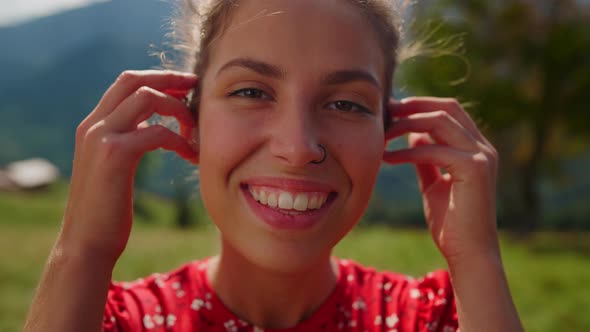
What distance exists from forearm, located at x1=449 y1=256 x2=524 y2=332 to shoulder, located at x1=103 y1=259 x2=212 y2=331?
94 cm

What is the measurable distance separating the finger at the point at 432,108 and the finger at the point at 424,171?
11 cm

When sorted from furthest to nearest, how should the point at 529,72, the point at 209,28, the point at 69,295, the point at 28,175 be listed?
the point at 28,175 < the point at 529,72 < the point at 209,28 < the point at 69,295

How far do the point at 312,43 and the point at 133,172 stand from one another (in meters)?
0.71

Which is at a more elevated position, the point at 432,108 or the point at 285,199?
the point at 432,108

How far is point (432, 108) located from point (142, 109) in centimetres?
113

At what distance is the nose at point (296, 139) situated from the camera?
1.58 metres

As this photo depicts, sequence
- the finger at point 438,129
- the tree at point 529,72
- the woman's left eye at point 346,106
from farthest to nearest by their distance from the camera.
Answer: the tree at point 529,72, the finger at point 438,129, the woman's left eye at point 346,106

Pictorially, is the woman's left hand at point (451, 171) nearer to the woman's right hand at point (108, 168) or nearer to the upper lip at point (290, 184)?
the upper lip at point (290, 184)

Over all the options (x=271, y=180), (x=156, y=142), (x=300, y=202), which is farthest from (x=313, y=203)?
(x=156, y=142)

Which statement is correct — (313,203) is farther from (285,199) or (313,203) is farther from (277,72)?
(277,72)

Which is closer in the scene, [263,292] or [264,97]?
[264,97]

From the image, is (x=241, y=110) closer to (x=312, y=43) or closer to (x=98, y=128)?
(x=312, y=43)

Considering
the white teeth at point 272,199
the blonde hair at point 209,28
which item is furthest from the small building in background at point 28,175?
the white teeth at point 272,199

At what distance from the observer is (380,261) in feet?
19.9
